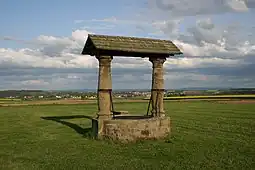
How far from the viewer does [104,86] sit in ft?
48.0

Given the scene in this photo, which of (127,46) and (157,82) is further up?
(127,46)

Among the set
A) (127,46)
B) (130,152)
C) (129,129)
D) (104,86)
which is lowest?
(130,152)

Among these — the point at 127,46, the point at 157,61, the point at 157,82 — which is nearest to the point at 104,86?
the point at 127,46

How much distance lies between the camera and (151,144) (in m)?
13.4

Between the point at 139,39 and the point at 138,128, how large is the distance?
4213 millimetres

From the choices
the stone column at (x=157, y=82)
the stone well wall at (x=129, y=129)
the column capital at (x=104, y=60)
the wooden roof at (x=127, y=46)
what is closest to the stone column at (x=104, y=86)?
the column capital at (x=104, y=60)

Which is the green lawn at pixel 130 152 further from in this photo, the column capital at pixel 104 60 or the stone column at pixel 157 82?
the column capital at pixel 104 60

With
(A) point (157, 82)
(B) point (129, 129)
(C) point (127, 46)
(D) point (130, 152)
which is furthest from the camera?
(A) point (157, 82)

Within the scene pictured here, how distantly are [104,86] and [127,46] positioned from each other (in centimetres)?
202

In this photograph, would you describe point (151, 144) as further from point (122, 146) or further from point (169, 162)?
point (169, 162)

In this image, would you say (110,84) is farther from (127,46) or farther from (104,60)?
(127,46)

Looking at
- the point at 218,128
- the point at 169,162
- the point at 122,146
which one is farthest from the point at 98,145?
the point at 218,128

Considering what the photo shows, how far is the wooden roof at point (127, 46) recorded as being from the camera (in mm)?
14523

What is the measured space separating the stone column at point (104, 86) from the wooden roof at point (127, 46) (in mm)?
422
